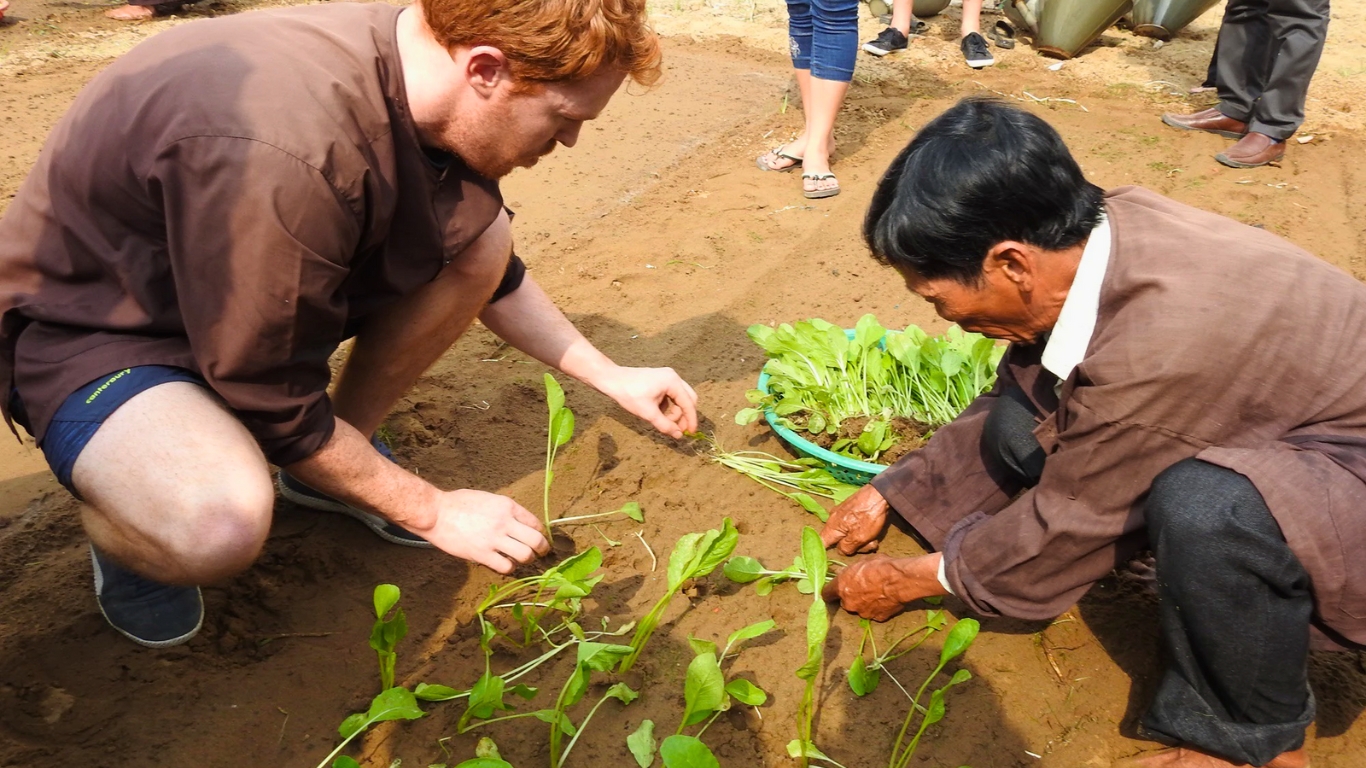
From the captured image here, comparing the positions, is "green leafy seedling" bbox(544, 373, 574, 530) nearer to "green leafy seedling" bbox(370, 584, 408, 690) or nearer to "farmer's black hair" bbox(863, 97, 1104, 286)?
"green leafy seedling" bbox(370, 584, 408, 690)

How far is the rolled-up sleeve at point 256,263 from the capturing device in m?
1.58

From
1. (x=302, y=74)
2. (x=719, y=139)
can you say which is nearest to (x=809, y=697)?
(x=302, y=74)

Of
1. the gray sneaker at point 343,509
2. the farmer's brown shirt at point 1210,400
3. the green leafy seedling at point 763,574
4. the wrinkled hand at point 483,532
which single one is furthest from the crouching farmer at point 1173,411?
the gray sneaker at point 343,509

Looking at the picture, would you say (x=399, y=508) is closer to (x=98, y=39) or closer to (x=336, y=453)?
(x=336, y=453)

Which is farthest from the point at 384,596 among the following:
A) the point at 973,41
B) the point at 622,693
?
the point at 973,41

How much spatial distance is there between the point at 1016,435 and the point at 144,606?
1.78 m

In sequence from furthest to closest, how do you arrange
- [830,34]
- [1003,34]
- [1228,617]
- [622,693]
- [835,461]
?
[1003,34] → [830,34] → [835,461] → [622,693] → [1228,617]

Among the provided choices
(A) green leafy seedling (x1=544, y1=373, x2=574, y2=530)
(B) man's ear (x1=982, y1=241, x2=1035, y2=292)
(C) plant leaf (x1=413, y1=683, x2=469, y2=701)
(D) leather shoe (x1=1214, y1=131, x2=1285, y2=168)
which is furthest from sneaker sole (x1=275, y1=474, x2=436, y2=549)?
(D) leather shoe (x1=1214, y1=131, x2=1285, y2=168)

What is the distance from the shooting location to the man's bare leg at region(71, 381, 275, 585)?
1.77 metres

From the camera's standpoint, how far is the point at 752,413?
9.05ft

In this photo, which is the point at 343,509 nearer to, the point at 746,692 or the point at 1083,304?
the point at 746,692

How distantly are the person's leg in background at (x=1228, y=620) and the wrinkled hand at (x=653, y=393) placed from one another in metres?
1.04

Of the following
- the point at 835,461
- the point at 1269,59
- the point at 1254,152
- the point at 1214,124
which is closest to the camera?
the point at 835,461

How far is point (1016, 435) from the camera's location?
216 centimetres
